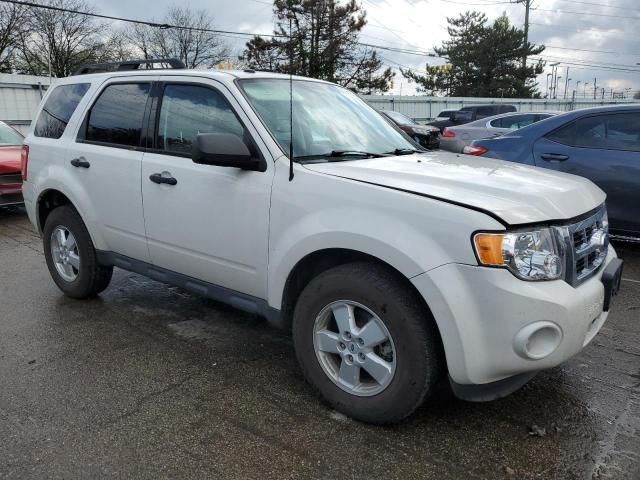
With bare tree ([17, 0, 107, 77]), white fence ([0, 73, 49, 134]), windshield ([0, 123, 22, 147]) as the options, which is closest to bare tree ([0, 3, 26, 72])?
bare tree ([17, 0, 107, 77])

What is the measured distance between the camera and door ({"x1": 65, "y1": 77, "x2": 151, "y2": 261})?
12.9 feet

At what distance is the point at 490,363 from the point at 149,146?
2.68m

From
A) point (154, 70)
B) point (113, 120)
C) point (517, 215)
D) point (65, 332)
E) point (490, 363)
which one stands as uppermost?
point (154, 70)

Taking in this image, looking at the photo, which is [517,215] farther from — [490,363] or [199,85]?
[199,85]

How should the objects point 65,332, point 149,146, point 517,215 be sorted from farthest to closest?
point 65,332 → point 149,146 → point 517,215

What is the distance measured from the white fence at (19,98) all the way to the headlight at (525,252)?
18127 mm

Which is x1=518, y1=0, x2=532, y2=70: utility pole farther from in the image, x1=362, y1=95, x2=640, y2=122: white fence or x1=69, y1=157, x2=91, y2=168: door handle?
x1=69, y1=157, x2=91, y2=168: door handle

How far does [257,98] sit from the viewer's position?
3.44 m

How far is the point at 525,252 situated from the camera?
2.39 meters

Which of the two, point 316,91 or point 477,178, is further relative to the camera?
point 316,91

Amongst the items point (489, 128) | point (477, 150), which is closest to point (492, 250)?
point (477, 150)

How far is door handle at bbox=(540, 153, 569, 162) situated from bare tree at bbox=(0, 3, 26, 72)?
145ft

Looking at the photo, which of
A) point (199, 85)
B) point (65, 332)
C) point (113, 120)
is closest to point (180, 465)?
point (65, 332)

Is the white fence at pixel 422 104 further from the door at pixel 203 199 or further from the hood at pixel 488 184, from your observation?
the hood at pixel 488 184
